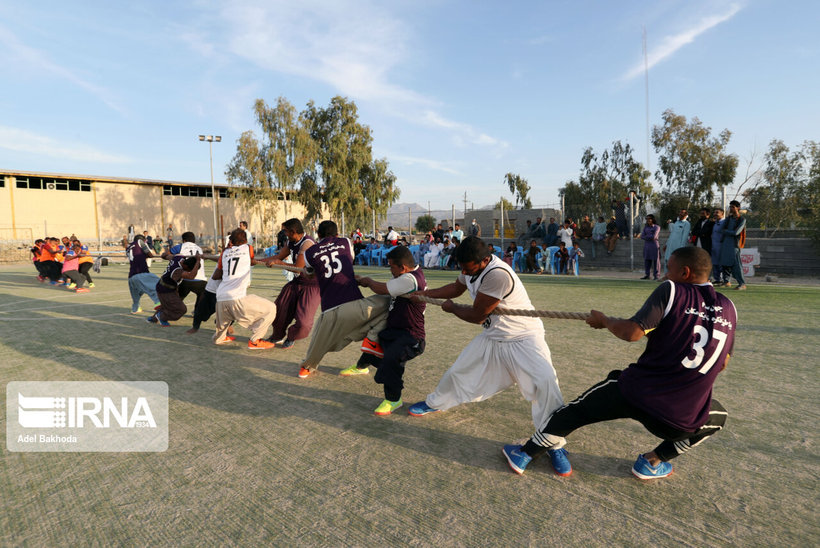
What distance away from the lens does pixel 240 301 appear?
6.32 meters

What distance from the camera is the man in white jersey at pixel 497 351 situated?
3.26 meters

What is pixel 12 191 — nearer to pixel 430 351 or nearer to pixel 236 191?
pixel 236 191

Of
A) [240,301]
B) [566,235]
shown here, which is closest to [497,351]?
[240,301]

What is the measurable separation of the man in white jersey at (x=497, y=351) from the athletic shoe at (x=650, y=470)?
464 mm

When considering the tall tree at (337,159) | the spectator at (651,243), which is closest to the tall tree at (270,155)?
the tall tree at (337,159)

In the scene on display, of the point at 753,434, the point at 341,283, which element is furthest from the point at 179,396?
the point at 753,434

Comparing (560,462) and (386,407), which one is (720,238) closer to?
(560,462)

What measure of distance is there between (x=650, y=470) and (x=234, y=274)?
5.51 metres

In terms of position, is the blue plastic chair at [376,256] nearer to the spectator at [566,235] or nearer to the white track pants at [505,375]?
the spectator at [566,235]

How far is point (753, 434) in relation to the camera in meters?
3.57

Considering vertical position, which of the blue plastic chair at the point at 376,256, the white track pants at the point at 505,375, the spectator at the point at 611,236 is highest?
the spectator at the point at 611,236

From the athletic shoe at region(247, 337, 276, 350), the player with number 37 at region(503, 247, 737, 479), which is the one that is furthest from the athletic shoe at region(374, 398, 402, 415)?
the athletic shoe at region(247, 337, 276, 350)

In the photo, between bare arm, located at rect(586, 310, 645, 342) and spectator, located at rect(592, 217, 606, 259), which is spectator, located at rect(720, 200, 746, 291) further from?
bare arm, located at rect(586, 310, 645, 342)

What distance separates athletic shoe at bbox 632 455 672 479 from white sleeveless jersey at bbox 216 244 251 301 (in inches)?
205
